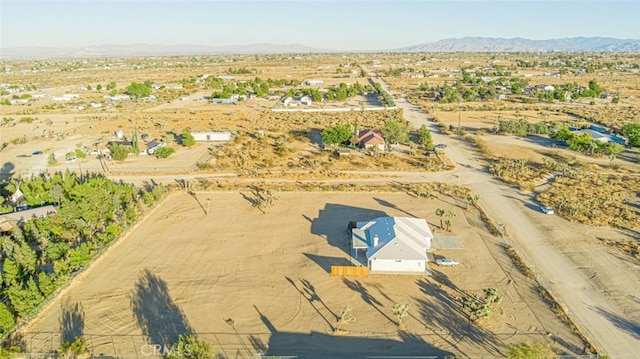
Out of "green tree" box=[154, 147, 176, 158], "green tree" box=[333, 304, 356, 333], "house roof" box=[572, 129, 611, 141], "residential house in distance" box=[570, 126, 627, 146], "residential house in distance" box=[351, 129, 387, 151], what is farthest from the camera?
"house roof" box=[572, 129, 611, 141]

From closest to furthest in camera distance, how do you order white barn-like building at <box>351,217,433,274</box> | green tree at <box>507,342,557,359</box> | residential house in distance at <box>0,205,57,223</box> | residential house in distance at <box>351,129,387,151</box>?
1. green tree at <box>507,342,557,359</box>
2. white barn-like building at <box>351,217,433,274</box>
3. residential house in distance at <box>0,205,57,223</box>
4. residential house in distance at <box>351,129,387,151</box>

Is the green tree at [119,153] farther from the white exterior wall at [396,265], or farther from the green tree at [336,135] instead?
the white exterior wall at [396,265]

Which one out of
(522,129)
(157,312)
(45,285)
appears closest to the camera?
(157,312)

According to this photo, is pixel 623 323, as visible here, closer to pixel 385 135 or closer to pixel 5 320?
pixel 5 320

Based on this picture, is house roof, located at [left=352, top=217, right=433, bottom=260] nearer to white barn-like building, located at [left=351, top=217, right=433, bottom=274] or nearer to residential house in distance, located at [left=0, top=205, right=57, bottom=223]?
white barn-like building, located at [left=351, top=217, right=433, bottom=274]

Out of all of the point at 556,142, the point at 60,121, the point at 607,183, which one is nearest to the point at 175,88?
the point at 60,121

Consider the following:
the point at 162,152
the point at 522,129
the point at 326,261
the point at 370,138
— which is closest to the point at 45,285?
the point at 326,261

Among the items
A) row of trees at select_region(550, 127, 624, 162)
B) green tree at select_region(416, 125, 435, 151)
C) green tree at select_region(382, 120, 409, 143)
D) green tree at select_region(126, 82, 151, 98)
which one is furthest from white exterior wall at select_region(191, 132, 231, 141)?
green tree at select_region(126, 82, 151, 98)

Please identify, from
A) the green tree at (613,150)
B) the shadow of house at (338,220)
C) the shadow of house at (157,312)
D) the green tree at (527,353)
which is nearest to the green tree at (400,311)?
the green tree at (527,353)
